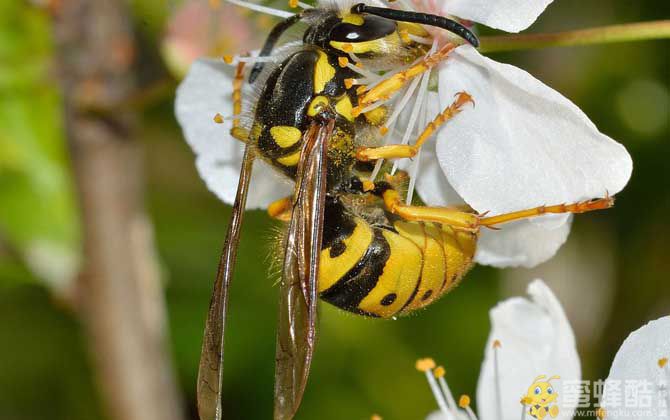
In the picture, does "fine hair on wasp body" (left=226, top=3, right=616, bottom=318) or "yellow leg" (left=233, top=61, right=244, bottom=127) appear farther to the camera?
"yellow leg" (left=233, top=61, right=244, bottom=127)

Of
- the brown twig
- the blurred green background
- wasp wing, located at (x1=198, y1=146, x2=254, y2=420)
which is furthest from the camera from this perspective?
the blurred green background

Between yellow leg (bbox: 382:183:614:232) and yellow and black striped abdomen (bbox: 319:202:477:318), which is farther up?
yellow leg (bbox: 382:183:614:232)

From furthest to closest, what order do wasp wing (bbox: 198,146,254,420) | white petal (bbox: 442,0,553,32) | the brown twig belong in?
the brown twig
wasp wing (bbox: 198,146,254,420)
white petal (bbox: 442,0,553,32)

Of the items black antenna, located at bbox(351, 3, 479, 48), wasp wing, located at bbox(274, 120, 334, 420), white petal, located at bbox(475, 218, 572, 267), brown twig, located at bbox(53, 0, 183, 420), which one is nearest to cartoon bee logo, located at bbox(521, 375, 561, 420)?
white petal, located at bbox(475, 218, 572, 267)

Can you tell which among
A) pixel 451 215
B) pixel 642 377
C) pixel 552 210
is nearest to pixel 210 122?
pixel 451 215

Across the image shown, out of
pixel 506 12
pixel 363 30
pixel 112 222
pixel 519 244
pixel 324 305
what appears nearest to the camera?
pixel 506 12

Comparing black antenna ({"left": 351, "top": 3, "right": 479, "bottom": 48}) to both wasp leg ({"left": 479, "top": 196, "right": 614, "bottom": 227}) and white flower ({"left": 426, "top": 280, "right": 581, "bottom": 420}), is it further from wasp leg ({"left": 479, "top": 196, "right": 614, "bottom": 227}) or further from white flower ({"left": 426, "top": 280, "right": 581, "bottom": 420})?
white flower ({"left": 426, "top": 280, "right": 581, "bottom": 420})

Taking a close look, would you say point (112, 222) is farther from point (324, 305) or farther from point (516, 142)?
point (516, 142)

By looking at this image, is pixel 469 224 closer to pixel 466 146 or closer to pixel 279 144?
pixel 466 146

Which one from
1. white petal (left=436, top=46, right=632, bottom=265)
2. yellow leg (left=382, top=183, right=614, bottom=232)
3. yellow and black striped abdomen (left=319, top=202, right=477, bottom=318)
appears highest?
white petal (left=436, top=46, right=632, bottom=265)
